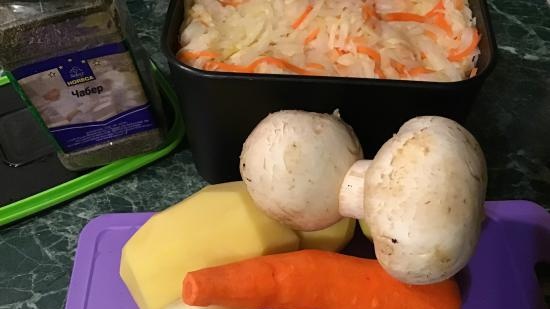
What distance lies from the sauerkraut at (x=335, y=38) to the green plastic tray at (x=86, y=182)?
7.9 inches

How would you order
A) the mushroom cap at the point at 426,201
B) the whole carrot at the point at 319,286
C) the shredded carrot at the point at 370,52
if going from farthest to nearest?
the shredded carrot at the point at 370,52 < the whole carrot at the point at 319,286 < the mushroom cap at the point at 426,201

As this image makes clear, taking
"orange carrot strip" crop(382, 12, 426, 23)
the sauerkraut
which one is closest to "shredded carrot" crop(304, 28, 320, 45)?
the sauerkraut

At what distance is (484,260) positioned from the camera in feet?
2.49

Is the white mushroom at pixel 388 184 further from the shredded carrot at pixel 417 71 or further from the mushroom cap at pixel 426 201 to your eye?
the shredded carrot at pixel 417 71

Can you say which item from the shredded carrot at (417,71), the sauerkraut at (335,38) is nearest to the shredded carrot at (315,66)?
the sauerkraut at (335,38)

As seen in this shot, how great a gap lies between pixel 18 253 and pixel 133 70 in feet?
0.96

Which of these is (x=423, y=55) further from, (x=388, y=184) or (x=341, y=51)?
(x=388, y=184)

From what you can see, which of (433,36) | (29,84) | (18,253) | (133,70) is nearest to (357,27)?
(433,36)

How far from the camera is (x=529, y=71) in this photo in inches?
41.3

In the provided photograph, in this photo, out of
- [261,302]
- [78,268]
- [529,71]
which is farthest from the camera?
[529,71]

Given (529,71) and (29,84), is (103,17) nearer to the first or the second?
(29,84)

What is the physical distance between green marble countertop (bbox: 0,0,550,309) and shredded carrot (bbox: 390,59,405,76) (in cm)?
25

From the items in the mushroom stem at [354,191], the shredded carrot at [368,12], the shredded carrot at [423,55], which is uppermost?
the shredded carrot at [368,12]

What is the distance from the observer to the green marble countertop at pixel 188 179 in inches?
31.3
